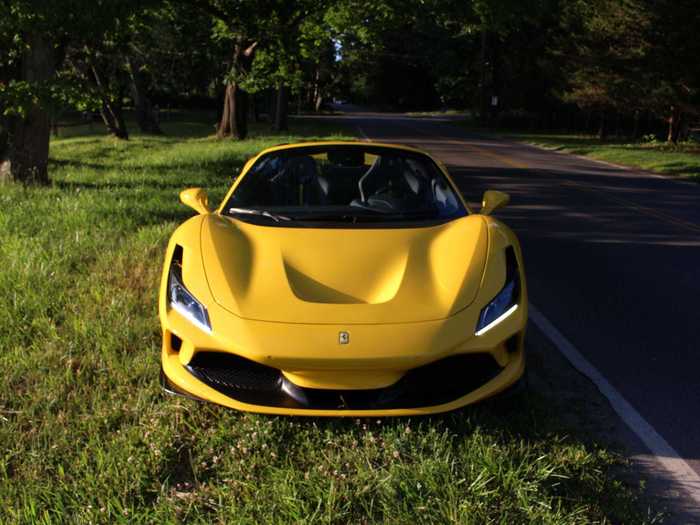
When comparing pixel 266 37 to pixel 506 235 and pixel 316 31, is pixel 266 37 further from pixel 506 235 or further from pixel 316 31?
pixel 506 235

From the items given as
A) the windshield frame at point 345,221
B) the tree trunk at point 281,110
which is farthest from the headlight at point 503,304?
the tree trunk at point 281,110

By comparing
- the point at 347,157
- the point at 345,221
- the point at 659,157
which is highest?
the point at 659,157

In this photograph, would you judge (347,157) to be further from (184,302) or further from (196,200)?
(184,302)

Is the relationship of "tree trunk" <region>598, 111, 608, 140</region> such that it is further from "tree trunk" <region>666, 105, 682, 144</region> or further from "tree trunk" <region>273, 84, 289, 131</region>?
"tree trunk" <region>273, 84, 289, 131</region>

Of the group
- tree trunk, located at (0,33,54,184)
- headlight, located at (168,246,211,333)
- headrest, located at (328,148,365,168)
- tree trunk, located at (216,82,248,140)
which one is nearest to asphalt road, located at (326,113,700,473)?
headrest, located at (328,148,365,168)

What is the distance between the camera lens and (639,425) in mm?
3617

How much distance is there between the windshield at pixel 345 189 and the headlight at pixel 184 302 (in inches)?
30.9

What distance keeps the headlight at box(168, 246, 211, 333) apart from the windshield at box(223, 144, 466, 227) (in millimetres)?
785

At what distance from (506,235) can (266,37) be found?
59.7ft

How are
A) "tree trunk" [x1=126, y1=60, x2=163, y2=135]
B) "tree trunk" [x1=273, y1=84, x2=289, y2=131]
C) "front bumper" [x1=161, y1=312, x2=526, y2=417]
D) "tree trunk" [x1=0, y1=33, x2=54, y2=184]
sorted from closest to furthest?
"front bumper" [x1=161, y1=312, x2=526, y2=417] → "tree trunk" [x1=0, y1=33, x2=54, y2=184] → "tree trunk" [x1=126, y1=60, x2=163, y2=135] → "tree trunk" [x1=273, y1=84, x2=289, y2=131]

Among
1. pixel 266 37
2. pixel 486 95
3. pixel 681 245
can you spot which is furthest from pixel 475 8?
pixel 486 95

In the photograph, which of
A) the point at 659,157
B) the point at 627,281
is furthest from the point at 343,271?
the point at 659,157

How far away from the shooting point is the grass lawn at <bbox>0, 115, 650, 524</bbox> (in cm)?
267

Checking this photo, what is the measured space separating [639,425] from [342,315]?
1.75 metres
